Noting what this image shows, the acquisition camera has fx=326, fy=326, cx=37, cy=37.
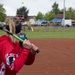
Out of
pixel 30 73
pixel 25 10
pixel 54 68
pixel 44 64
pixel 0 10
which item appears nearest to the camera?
pixel 30 73

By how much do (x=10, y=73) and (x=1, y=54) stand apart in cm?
31

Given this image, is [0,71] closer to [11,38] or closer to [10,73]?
[10,73]

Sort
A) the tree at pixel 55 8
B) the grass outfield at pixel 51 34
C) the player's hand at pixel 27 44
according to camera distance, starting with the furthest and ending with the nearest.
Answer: the tree at pixel 55 8, the grass outfield at pixel 51 34, the player's hand at pixel 27 44

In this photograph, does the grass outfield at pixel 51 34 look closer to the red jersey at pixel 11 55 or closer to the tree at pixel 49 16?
the red jersey at pixel 11 55

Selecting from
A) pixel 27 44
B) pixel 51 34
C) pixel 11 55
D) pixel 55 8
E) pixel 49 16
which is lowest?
pixel 49 16

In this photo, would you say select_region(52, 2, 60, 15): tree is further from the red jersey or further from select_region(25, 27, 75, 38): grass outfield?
the red jersey

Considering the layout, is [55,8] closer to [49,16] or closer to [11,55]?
[49,16]

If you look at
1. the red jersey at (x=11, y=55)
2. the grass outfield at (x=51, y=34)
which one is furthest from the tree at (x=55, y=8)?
the red jersey at (x=11, y=55)

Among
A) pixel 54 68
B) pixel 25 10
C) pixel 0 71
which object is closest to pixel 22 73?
pixel 54 68

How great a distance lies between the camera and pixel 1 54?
12.1 ft

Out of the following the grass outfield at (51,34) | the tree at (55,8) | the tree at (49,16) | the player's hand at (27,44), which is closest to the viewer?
the player's hand at (27,44)

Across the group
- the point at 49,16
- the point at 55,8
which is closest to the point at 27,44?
the point at 49,16

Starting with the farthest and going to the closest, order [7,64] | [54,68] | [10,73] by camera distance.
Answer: [54,68], [10,73], [7,64]

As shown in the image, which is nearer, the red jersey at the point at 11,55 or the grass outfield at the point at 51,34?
the red jersey at the point at 11,55
